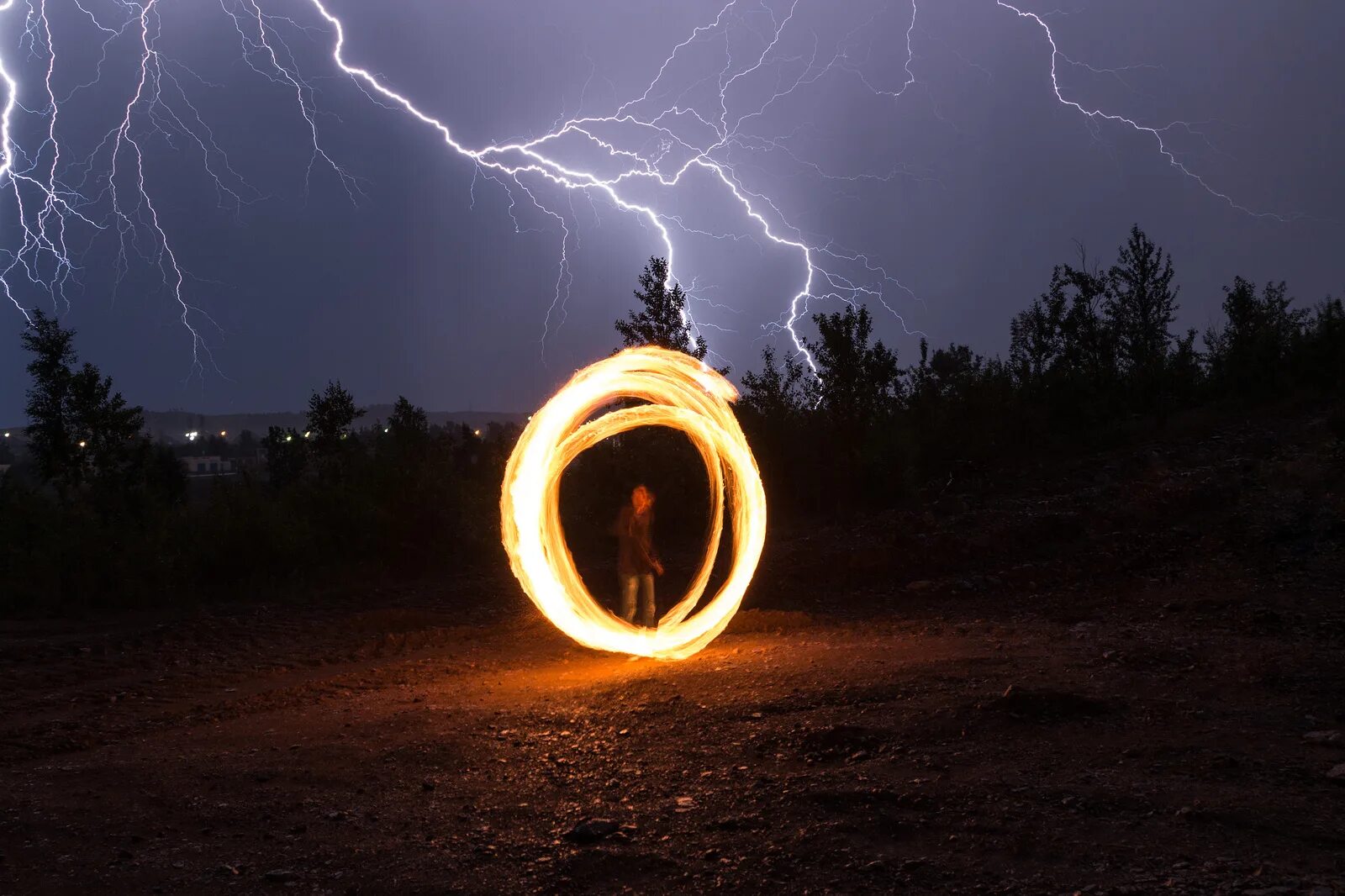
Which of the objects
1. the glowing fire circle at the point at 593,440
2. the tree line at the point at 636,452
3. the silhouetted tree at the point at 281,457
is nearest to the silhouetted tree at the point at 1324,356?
the tree line at the point at 636,452

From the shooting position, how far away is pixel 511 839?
5211mm

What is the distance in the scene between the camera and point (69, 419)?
2253 centimetres

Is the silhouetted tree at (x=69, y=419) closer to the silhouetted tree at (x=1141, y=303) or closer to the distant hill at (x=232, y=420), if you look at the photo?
the silhouetted tree at (x=1141, y=303)

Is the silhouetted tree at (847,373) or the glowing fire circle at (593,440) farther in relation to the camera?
the silhouetted tree at (847,373)

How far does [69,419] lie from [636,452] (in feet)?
48.9

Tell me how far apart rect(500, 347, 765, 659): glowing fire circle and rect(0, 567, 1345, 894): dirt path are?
1.89 ft

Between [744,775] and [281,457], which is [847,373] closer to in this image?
[744,775]

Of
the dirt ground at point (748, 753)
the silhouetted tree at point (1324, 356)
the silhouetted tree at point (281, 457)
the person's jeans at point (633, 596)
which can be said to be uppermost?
the silhouetted tree at point (1324, 356)

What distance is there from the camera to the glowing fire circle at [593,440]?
32.1 feet

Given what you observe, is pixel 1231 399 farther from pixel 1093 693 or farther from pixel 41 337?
pixel 41 337

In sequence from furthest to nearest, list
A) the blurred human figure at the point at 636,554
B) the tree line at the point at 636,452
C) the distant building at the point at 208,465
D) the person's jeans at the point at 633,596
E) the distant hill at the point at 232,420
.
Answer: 1. the distant hill at the point at 232,420
2. the distant building at the point at 208,465
3. the tree line at the point at 636,452
4. the person's jeans at the point at 633,596
5. the blurred human figure at the point at 636,554

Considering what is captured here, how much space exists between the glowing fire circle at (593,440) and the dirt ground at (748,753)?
0.51m

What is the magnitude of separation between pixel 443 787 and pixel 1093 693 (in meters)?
4.52

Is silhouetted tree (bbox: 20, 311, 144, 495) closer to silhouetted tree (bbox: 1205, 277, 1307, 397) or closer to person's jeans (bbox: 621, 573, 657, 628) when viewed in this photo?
person's jeans (bbox: 621, 573, 657, 628)
